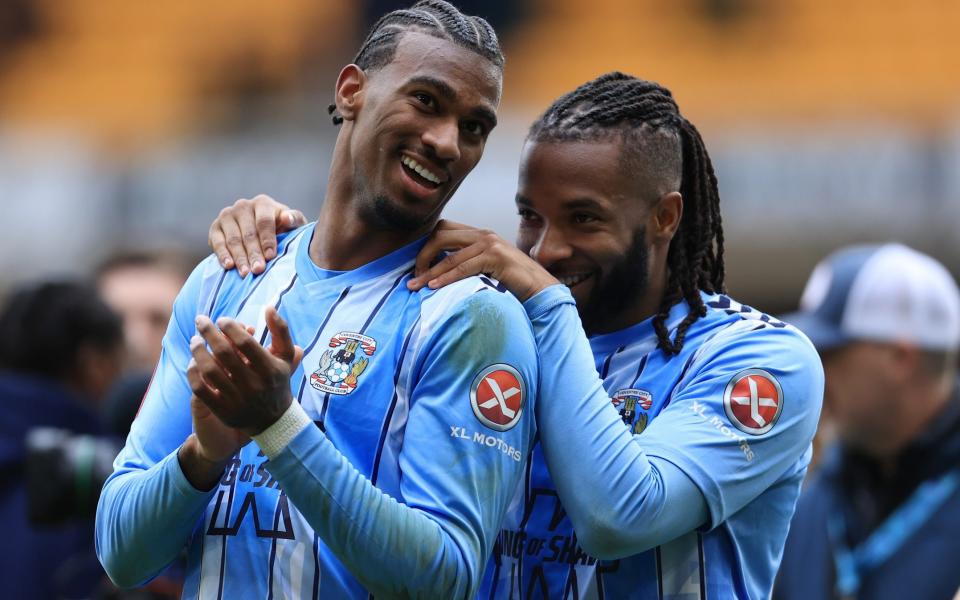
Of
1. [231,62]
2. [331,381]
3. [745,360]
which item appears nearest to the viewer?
[331,381]

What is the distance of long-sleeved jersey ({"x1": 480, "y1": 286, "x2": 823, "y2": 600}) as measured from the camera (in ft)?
8.05

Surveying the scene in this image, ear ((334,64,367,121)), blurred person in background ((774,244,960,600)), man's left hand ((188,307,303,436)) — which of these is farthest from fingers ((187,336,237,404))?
blurred person in background ((774,244,960,600))

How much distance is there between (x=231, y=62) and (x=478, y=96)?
12.5 metres

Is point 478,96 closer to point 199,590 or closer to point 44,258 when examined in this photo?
point 199,590

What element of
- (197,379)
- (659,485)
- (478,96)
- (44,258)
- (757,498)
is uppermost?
(478,96)

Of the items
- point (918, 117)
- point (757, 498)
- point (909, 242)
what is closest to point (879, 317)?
point (757, 498)

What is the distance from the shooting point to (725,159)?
39.9 ft

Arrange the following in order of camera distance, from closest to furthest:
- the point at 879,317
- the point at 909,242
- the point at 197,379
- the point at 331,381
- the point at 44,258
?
the point at 197,379 → the point at 331,381 → the point at 879,317 → the point at 909,242 → the point at 44,258

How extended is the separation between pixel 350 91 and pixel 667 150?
2.38 feet

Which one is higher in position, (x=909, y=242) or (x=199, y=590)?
(x=199, y=590)

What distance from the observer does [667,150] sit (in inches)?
117

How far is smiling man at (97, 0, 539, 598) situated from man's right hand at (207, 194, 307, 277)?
0.03 meters

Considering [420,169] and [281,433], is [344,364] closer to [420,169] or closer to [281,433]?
[281,433]

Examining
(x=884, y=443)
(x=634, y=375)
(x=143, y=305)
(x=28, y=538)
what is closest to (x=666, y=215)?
(x=634, y=375)
